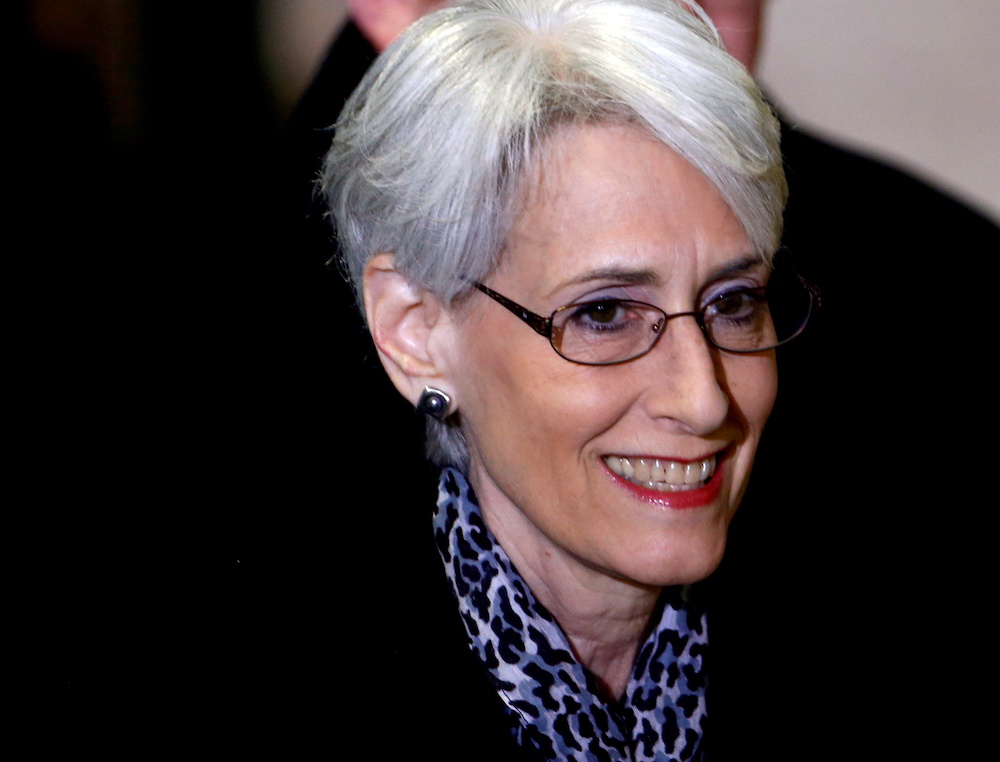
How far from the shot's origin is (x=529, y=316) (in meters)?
1.68

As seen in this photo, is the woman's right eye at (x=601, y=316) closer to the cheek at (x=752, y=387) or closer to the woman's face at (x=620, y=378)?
the woman's face at (x=620, y=378)

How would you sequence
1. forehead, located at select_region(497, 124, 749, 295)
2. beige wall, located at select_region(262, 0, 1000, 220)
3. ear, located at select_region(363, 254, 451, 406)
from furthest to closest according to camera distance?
beige wall, located at select_region(262, 0, 1000, 220) → ear, located at select_region(363, 254, 451, 406) → forehead, located at select_region(497, 124, 749, 295)

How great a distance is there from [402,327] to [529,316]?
0.92 ft

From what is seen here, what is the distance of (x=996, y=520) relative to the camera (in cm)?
254

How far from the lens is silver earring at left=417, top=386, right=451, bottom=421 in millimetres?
1865

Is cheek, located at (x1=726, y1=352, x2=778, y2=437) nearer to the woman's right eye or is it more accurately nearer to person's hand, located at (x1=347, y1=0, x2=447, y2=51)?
the woman's right eye

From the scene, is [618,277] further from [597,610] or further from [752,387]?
[597,610]

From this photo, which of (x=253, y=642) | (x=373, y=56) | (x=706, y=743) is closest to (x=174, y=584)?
(x=253, y=642)

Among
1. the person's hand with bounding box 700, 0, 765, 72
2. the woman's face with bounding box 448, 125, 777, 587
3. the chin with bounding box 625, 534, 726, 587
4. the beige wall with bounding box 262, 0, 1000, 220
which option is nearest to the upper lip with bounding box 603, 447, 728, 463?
the woman's face with bounding box 448, 125, 777, 587

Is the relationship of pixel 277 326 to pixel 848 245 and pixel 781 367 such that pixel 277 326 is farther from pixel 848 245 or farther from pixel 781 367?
pixel 848 245

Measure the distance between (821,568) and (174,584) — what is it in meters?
1.23

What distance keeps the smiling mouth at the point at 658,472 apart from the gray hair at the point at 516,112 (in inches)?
13.5

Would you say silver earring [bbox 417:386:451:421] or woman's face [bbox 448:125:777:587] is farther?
silver earring [bbox 417:386:451:421]

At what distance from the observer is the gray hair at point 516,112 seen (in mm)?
1662
